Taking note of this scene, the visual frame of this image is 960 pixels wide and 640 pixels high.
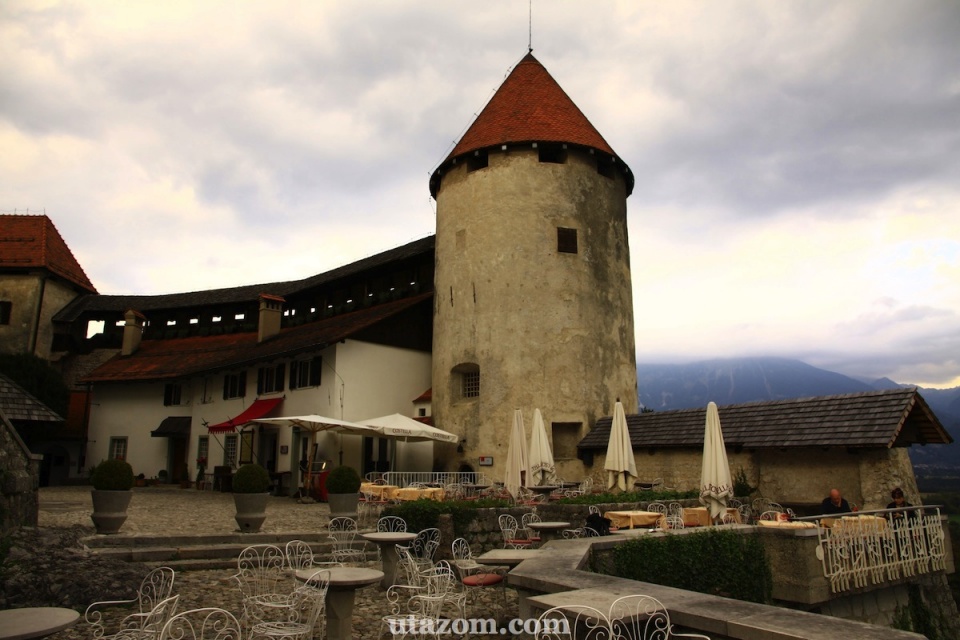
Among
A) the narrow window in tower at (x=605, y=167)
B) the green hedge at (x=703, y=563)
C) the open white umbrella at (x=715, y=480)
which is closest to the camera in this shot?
the green hedge at (x=703, y=563)

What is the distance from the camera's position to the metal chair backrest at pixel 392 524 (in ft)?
38.4

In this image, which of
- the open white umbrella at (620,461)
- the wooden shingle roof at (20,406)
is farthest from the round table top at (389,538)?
the open white umbrella at (620,461)

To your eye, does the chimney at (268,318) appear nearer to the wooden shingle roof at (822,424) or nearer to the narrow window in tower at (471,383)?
the narrow window in tower at (471,383)

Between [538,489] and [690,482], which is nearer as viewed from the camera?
[538,489]

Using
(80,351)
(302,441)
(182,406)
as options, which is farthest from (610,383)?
(80,351)

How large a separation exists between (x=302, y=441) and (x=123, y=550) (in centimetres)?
1427

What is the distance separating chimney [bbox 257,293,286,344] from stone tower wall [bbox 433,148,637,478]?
10967 millimetres

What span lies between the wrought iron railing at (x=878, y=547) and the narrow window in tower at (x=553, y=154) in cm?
1593

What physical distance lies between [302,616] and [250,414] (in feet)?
65.2

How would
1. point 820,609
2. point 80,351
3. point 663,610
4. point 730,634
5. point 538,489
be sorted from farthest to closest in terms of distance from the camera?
1. point 80,351
2. point 538,489
3. point 820,609
4. point 663,610
5. point 730,634

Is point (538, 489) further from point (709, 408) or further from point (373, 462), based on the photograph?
point (373, 462)

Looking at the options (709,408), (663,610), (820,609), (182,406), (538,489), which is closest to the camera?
(663,610)

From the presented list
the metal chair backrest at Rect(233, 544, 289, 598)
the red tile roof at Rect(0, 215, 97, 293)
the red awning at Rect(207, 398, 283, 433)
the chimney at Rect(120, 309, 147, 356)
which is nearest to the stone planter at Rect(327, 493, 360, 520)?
the metal chair backrest at Rect(233, 544, 289, 598)

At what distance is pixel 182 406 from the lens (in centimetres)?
3275
